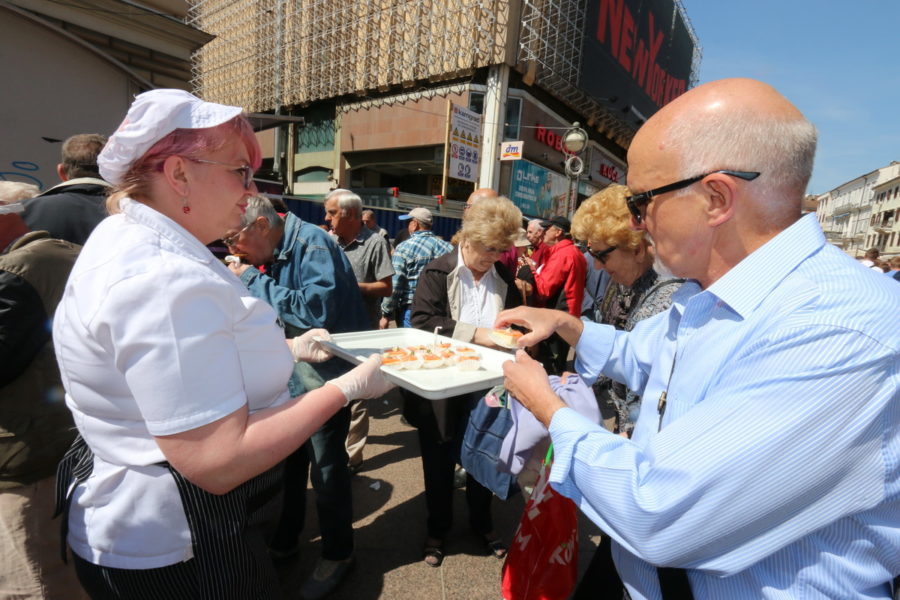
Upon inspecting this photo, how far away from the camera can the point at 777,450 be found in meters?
0.80

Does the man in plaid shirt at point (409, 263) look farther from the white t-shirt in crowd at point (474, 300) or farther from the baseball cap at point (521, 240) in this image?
the white t-shirt in crowd at point (474, 300)

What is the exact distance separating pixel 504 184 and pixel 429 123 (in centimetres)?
372

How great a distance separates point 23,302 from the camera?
62.4 inches

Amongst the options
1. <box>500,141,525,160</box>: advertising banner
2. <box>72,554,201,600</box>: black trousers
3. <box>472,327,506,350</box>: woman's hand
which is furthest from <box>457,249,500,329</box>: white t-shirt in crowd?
<box>500,141,525,160</box>: advertising banner

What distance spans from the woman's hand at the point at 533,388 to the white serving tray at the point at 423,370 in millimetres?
529

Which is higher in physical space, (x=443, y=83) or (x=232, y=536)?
(x=443, y=83)

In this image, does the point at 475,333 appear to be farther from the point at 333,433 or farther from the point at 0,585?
the point at 0,585

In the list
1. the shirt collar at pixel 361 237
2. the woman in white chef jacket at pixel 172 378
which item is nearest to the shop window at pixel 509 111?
the shirt collar at pixel 361 237

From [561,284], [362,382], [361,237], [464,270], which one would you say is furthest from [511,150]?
[362,382]

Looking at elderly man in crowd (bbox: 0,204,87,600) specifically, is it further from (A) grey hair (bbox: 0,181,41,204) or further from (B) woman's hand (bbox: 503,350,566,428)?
(B) woman's hand (bbox: 503,350,566,428)

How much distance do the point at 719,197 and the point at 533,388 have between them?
697 millimetres

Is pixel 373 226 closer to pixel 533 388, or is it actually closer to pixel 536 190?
pixel 533 388

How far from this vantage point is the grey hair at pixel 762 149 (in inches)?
39.5

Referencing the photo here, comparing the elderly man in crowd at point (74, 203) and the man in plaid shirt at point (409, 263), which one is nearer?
the elderly man in crowd at point (74, 203)
